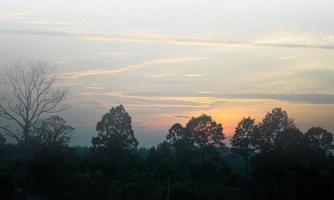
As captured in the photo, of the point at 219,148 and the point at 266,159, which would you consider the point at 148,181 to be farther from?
the point at 219,148

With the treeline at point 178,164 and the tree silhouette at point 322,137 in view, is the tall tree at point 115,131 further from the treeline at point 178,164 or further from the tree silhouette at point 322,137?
the tree silhouette at point 322,137

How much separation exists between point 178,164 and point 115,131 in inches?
331

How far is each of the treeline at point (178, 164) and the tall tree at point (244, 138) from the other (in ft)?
0.30

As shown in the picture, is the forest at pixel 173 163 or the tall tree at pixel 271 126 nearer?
the forest at pixel 173 163

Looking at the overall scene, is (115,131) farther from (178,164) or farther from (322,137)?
(322,137)

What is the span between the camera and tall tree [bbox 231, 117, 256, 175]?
5462 cm

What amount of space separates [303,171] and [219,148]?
18239mm

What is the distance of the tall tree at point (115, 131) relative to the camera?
53719mm

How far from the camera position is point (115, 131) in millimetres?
54188

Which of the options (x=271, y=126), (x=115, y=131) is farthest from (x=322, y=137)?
(x=115, y=131)

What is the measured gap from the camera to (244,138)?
55.1 meters

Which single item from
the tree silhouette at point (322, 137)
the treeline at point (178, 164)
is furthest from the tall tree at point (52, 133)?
the tree silhouette at point (322, 137)

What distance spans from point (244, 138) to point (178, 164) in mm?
9279

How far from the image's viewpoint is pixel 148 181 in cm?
3772
